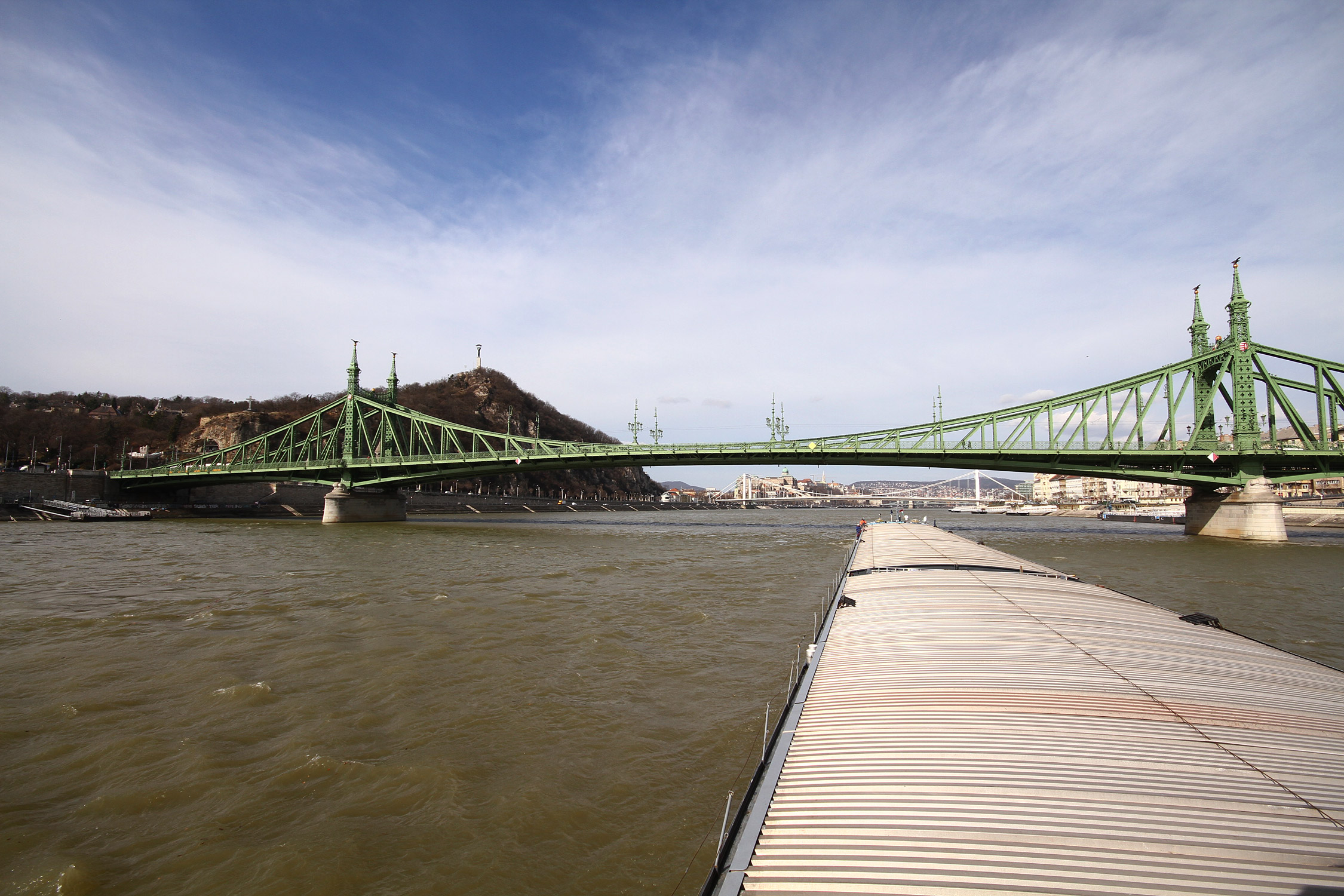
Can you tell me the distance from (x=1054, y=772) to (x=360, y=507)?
74021 millimetres

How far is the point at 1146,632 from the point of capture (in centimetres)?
893

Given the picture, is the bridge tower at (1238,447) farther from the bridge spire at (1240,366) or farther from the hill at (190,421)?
the hill at (190,421)

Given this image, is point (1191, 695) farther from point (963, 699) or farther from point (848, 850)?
point (848, 850)

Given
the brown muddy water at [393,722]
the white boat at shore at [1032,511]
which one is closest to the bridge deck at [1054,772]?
the brown muddy water at [393,722]

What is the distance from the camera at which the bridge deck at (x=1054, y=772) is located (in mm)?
3549

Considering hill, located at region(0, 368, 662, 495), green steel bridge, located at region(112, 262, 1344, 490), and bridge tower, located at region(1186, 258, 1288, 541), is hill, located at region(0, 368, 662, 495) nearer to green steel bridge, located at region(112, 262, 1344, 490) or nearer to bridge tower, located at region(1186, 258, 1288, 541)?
green steel bridge, located at region(112, 262, 1344, 490)

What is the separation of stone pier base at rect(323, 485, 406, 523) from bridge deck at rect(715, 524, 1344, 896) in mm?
69425

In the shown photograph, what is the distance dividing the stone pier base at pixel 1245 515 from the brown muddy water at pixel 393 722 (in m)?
29.6

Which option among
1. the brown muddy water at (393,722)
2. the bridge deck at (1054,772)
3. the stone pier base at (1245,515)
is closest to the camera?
the bridge deck at (1054,772)

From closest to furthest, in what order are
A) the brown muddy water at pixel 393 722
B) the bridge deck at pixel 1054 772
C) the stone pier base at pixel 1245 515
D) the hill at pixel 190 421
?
the bridge deck at pixel 1054 772, the brown muddy water at pixel 393 722, the stone pier base at pixel 1245 515, the hill at pixel 190 421

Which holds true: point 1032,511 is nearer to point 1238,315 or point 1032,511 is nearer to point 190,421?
point 1238,315

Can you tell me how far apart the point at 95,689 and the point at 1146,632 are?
54.2 feet

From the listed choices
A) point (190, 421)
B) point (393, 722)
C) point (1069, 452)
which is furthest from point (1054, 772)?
point (190, 421)

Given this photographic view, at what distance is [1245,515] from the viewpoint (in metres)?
48.3
